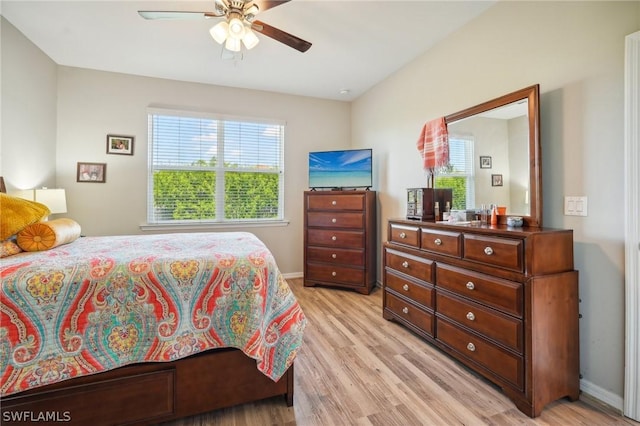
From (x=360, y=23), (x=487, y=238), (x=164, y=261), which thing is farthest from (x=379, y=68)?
(x=164, y=261)

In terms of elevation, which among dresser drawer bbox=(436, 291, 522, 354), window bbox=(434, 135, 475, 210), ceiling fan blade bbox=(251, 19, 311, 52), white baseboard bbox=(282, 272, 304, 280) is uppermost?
ceiling fan blade bbox=(251, 19, 311, 52)

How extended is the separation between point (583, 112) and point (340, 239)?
260 cm

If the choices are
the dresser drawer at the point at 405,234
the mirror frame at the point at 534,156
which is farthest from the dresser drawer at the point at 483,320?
the mirror frame at the point at 534,156

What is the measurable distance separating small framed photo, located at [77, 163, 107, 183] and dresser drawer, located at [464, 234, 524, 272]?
400cm

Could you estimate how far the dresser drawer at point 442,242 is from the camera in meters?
2.06

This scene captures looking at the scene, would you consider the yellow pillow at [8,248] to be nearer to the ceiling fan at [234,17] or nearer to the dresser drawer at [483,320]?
the ceiling fan at [234,17]

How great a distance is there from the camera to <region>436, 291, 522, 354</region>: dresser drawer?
1671mm

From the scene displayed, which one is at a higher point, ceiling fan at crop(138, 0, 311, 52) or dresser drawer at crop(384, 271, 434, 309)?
ceiling fan at crop(138, 0, 311, 52)

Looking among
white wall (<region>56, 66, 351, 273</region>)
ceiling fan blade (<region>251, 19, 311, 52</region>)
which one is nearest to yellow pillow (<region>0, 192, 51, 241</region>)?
ceiling fan blade (<region>251, 19, 311, 52</region>)

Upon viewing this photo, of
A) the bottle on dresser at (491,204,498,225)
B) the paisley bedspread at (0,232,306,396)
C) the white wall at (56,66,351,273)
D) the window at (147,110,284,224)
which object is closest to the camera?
the paisley bedspread at (0,232,306,396)

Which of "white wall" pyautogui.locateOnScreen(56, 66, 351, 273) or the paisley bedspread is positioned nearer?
Result: the paisley bedspread

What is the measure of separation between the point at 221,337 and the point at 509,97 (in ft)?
8.19

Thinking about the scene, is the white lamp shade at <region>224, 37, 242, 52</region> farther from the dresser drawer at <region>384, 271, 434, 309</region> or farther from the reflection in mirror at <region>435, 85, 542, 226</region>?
the dresser drawer at <region>384, 271, 434, 309</region>

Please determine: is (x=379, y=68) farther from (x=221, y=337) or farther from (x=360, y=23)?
(x=221, y=337)
